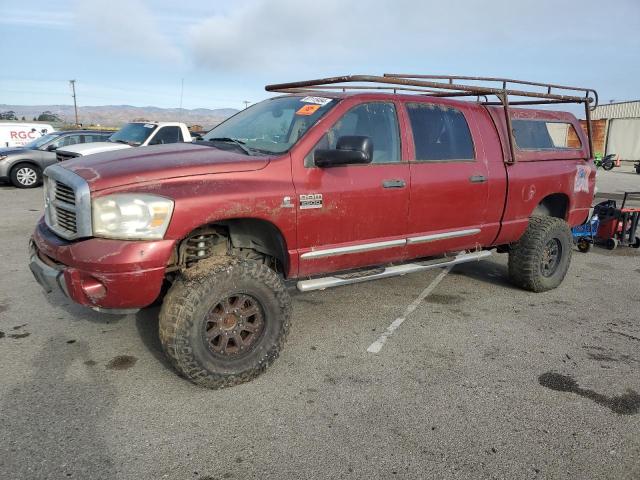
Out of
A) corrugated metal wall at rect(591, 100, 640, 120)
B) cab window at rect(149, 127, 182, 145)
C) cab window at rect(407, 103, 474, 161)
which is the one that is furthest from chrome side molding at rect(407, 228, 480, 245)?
corrugated metal wall at rect(591, 100, 640, 120)

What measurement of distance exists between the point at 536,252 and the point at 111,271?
4237 mm

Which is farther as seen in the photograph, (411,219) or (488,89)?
(488,89)

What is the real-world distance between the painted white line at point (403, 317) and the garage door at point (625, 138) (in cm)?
3538

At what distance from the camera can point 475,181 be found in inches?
183

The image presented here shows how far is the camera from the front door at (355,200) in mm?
3641

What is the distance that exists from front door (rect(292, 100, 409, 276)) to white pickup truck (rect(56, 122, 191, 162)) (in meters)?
8.18

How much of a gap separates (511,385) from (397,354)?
845 mm

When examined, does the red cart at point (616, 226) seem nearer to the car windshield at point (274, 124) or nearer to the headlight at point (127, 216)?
the car windshield at point (274, 124)

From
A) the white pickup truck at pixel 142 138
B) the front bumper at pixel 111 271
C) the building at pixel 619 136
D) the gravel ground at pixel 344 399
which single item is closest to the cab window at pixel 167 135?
the white pickup truck at pixel 142 138

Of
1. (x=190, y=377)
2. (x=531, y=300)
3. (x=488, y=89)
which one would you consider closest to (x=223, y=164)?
(x=190, y=377)

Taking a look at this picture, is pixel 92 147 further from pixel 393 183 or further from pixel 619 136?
pixel 619 136

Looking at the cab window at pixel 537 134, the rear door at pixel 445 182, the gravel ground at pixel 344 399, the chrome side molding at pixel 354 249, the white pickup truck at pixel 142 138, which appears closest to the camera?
the gravel ground at pixel 344 399

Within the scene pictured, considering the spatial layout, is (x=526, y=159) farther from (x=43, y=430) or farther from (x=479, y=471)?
(x=43, y=430)

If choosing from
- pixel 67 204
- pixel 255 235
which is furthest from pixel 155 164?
pixel 255 235
